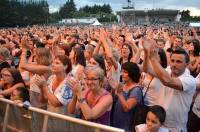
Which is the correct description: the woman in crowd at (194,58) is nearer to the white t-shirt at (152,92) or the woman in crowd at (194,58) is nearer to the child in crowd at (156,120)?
the white t-shirt at (152,92)

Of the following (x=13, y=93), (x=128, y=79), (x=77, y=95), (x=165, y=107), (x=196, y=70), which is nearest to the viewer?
(x=77, y=95)

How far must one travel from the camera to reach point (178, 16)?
152 m

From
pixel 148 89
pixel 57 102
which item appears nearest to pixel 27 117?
pixel 57 102

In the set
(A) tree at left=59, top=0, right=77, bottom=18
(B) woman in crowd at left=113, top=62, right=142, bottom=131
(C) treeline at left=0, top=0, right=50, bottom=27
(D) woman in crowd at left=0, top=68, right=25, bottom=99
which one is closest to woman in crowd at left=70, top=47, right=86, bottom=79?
(D) woman in crowd at left=0, top=68, right=25, bottom=99

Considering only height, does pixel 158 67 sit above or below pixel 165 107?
above

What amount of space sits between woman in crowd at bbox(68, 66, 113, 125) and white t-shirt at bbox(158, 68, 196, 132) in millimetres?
677

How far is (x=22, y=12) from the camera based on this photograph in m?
97.9

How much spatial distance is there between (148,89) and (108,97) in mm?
1180

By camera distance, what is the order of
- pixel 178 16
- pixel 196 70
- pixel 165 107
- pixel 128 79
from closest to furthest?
1. pixel 165 107
2. pixel 128 79
3. pixel 196 70
4. pixel 178 16

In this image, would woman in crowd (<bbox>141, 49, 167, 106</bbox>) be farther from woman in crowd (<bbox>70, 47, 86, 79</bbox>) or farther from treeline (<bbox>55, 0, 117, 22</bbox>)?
treeline (<bbox>55, 0, 117, 22</bbox>)

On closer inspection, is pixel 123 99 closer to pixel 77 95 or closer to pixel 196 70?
pixel 77 95

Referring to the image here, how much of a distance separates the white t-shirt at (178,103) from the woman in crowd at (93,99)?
68cm

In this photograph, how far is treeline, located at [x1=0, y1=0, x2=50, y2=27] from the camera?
279ft

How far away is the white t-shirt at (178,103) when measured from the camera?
5.23 meters
